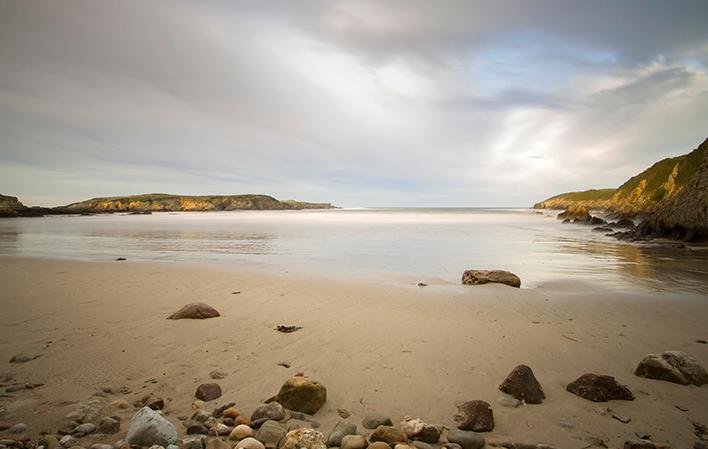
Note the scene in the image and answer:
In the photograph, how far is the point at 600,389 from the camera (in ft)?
12.5

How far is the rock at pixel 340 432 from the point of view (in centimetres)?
299

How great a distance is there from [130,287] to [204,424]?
27.0 feet

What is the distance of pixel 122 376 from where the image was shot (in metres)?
4.29

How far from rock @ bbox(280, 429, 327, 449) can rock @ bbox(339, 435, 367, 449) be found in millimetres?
171

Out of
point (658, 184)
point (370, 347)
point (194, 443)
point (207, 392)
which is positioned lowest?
point (370, 347)

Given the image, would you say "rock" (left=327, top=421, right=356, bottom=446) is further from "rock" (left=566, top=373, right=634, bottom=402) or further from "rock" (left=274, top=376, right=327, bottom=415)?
"rock" (left=566, top=373, right=634, bottom=402)

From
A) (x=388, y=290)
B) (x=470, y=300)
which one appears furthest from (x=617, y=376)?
(x=388, y=290)

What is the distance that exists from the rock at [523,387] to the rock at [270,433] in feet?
8.53

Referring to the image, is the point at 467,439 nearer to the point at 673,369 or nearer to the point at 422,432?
the point at 422,432

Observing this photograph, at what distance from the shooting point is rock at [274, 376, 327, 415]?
3527 millimetres

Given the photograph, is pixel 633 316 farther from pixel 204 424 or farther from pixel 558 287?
pixel 204 424

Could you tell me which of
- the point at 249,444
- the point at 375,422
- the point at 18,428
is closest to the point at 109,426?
the point at 18,428

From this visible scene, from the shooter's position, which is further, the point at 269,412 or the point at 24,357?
the point at 24,357

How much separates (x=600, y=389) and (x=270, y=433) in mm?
3650
